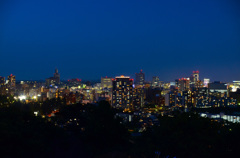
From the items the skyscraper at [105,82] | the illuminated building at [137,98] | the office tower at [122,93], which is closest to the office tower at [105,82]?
the skyscraper at [105,82]

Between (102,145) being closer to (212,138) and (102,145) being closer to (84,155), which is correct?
(84,155)

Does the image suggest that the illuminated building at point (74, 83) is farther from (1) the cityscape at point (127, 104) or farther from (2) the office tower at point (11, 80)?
(2) the office tower at point (11, 80)

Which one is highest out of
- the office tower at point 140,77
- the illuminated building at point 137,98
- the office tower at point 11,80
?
the office tower at point 140,77

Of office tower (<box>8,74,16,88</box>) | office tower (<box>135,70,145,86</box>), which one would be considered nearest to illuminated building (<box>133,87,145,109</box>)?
office tower (<box>8,74,16,88</box>)

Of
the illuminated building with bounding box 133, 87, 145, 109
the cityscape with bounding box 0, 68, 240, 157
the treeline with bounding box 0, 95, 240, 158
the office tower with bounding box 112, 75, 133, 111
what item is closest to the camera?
the treeline with bounding box 0, 95, 240, 158

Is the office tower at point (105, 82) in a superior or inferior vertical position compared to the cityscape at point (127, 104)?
superior

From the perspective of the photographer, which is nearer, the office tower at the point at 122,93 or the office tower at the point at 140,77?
the office tower at the point at 122,93

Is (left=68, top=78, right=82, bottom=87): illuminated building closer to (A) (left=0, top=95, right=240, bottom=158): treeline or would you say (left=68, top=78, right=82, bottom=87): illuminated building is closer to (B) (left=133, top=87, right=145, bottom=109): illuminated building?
(B) (left=133, top=87, right=145, bottom=109): illuminated building

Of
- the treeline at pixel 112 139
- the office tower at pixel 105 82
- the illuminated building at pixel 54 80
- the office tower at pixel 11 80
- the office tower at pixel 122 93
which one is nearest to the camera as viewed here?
the treeline at pixel 112 139

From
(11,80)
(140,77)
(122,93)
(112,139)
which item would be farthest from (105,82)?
(112,139)
